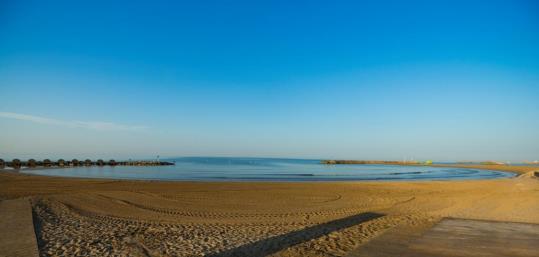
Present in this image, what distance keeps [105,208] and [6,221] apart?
12.9 feet

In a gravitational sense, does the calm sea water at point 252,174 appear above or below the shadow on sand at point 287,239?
below

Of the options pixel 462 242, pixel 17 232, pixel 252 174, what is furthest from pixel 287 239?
pixel 252 174

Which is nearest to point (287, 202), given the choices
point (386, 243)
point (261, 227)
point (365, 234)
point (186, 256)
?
point (261, 227)

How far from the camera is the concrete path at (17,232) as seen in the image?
659 cm

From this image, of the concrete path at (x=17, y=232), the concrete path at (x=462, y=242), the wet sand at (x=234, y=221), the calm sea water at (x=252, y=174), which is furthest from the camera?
the calm sea water at (x=252, y=174)

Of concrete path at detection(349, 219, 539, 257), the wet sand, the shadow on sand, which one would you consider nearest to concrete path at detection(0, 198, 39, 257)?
the wet sand

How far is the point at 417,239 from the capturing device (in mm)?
8062

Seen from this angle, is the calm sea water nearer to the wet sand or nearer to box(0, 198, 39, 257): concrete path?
the wet sand

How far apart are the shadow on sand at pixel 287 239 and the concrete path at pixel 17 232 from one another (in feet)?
12.3

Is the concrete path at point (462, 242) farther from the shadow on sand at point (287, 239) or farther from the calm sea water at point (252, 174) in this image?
→ the calm sea water at point (252, 174)

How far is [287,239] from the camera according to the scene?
8.21 metres

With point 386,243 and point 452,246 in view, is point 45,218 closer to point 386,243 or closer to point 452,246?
point 386,243

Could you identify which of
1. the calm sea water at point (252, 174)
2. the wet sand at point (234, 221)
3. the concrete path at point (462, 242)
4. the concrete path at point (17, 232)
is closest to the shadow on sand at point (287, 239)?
the wet sand at point (234, 221)

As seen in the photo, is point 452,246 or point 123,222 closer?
point 452,246
